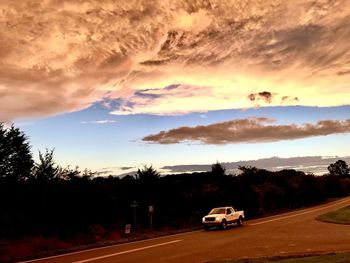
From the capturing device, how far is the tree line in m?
26.5

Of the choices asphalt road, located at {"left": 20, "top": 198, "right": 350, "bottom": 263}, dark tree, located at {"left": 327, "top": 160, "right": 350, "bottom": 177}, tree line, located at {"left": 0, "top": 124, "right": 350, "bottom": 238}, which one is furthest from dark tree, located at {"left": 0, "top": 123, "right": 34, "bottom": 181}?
dark tree, located at {"left": 327, "top": 160, "right": 350, "bottom": 177}

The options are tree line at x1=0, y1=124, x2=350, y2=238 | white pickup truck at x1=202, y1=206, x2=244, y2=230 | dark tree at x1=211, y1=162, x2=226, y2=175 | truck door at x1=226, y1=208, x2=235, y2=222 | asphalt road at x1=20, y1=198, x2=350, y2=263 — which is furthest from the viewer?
dark tree at x1=211, y1=162, x2=226, y2=175

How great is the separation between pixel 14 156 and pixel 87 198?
755 cm

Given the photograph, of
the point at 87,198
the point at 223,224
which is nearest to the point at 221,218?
the point at 223,224

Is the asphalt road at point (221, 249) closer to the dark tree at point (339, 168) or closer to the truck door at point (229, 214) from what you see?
the truck door at point (229, 214)

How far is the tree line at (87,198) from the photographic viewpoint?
26516mm

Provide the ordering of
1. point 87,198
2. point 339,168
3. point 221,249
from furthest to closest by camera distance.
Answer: point 339,168 < point 87,198 < point 221,249

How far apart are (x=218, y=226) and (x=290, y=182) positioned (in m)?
38.0

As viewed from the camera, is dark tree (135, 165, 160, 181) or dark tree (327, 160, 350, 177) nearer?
dark tree (135, 165, 160, 181)

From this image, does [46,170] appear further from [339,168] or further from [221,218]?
[339,168]

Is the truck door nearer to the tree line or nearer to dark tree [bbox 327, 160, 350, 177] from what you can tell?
the tree line

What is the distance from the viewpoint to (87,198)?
95.8 ft

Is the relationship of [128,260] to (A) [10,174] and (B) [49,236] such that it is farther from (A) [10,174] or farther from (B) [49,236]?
(A) [10,174]

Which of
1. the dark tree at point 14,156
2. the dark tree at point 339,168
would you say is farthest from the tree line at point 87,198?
the dark tree at point 339,168
